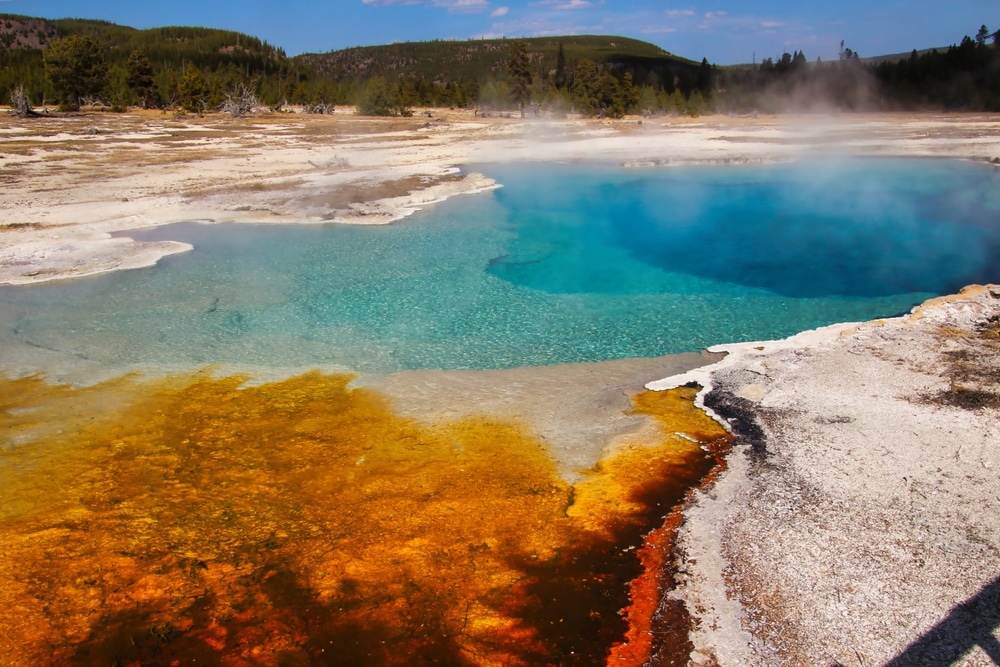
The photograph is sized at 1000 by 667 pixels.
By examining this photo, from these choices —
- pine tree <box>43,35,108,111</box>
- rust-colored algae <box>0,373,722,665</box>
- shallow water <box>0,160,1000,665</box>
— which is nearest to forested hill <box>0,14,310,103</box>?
pine tree <box>43,35,108,111</box>

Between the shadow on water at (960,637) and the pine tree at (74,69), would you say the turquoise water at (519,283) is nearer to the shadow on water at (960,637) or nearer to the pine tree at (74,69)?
the shadow on water at (960,637)

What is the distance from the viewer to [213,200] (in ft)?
55.5

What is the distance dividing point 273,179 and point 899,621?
760 inches

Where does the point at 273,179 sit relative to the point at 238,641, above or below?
above

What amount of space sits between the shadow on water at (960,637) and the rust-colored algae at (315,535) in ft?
4.72

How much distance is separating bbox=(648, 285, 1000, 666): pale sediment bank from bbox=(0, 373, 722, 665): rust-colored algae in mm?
439

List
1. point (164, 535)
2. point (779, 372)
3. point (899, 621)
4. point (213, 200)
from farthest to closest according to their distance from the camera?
point (213, 200)
point (779, 372)
point (164, 535)
point (899, 621)

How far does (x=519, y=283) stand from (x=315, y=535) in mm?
7064

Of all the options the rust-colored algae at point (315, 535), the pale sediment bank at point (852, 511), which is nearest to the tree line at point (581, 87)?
the rust-colored algae at point (315, 535)

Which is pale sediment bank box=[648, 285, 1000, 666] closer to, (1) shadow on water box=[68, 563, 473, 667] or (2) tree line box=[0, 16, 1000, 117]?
(1) shadow on water box=[68, 563, 473, 667]

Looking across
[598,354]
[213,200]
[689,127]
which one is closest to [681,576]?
[598,354]

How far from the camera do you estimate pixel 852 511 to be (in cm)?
499

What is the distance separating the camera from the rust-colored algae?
13.5 feet

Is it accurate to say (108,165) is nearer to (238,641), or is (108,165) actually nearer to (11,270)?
(11,270)
